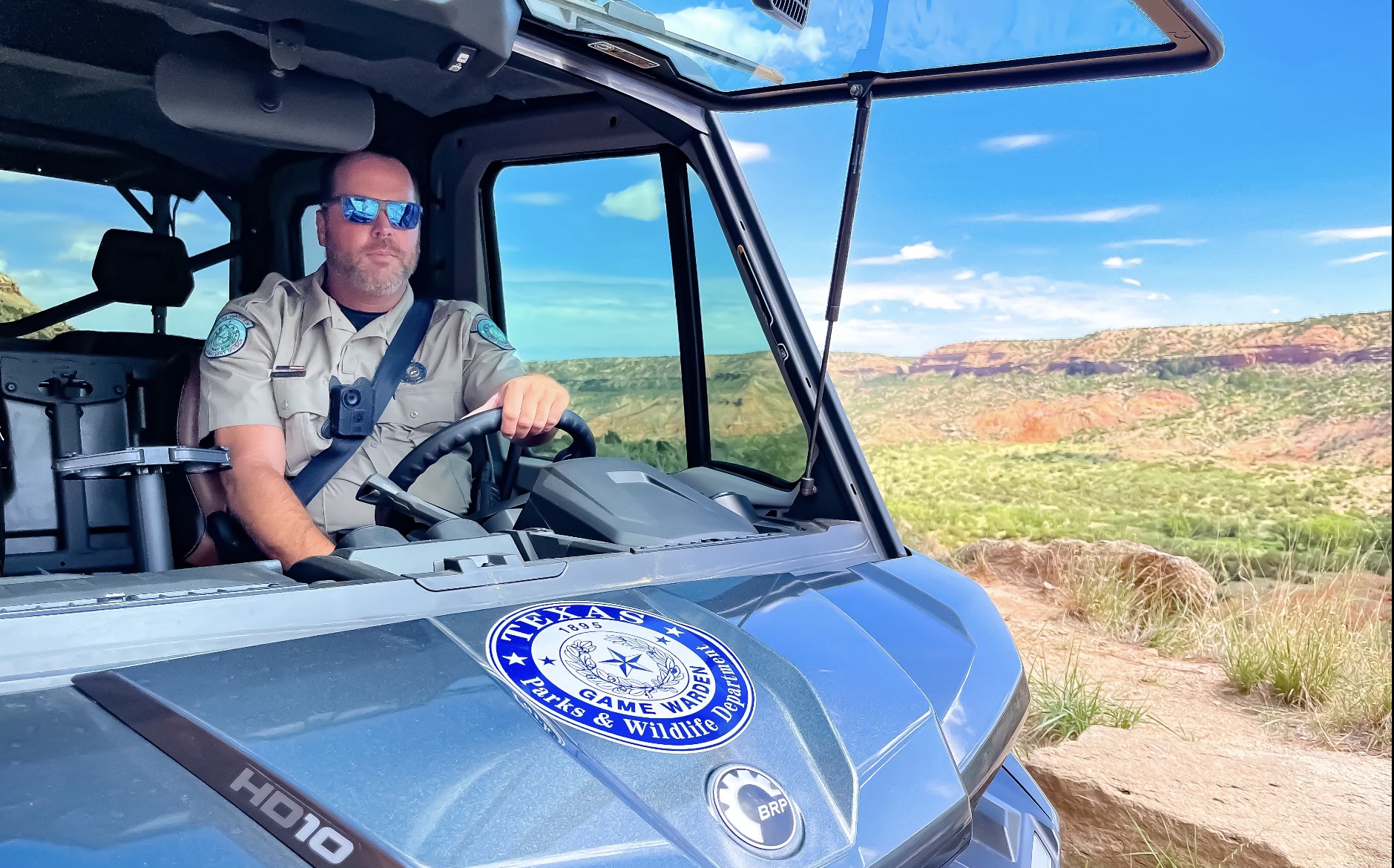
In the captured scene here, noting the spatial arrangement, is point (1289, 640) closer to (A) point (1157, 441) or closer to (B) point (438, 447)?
(B) point (438, 447)

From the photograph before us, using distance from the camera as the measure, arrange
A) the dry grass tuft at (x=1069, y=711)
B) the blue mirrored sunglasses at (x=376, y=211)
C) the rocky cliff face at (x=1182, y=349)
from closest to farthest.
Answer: the blue mirrored sunglasses at (x=376, y=211) < the dry grass tuft at (x=1069, y=711) < the rocky cliff face at (x=1182, y=349)

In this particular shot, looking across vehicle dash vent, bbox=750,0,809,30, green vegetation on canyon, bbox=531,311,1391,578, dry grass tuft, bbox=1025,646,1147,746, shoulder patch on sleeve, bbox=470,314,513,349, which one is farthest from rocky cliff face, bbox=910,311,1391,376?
vehicle dash vent, bbox=750,0,809,30

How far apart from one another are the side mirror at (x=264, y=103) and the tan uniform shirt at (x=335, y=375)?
19.2 inches

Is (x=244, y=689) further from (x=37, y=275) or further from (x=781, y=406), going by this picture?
(x=37, y=275)

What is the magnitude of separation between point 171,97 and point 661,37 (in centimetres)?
96

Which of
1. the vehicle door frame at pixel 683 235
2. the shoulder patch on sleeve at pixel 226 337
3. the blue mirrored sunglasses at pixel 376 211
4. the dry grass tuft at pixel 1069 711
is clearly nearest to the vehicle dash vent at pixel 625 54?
the vehicle door frame at pixel 683 235

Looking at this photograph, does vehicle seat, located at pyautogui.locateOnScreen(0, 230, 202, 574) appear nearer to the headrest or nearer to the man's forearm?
the headrest

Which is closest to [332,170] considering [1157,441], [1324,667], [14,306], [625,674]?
[14,306]

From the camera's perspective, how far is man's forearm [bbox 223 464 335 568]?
7.18ft

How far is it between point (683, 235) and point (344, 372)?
958 mm

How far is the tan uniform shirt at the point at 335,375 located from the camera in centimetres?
235

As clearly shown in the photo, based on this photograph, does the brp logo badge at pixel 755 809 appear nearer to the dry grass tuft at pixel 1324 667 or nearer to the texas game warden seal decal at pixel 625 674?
the texas game warden seal decal at pixel 625 674

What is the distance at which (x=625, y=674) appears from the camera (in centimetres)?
118

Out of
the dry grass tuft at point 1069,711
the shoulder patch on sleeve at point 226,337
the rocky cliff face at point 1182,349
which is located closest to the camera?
the shoulder patch on sleeve at point 226,337
